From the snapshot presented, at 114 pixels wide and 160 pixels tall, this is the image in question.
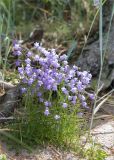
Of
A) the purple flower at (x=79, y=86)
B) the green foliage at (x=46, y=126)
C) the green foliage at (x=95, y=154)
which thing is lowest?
the green foliage at (x=95, y=154)

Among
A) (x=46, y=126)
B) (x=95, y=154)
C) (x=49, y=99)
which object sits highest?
(x=49, y=99)

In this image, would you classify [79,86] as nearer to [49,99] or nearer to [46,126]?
[49,99]

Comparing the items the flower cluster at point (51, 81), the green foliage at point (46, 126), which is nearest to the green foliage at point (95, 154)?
the green foliage at point (46, 126)

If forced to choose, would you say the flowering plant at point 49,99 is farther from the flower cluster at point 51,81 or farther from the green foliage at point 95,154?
the green foliage at point 95,154

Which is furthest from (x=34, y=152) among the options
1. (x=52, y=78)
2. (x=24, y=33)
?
(x=24, y=33)

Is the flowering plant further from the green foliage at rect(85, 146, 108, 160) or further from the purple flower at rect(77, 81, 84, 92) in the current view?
the green foliage at rect(85, 146, 108, 160)

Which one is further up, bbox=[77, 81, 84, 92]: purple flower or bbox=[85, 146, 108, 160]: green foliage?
bbox=[77, 81, 84, 92]: purple flower

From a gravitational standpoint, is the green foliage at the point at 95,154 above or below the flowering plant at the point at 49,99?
below

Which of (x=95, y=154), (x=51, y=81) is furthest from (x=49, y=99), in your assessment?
(x=95, y=154)

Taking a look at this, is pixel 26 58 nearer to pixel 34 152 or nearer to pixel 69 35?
pixel 34 152

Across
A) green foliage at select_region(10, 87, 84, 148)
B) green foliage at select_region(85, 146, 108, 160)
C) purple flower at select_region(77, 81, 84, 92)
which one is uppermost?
purple flower at select_region(77, 81, 84, 92)

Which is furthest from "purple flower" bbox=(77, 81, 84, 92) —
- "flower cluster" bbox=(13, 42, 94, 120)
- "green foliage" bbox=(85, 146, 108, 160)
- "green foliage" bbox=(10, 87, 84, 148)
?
"green foliage" bbox=(85, 146, 108, 160)
